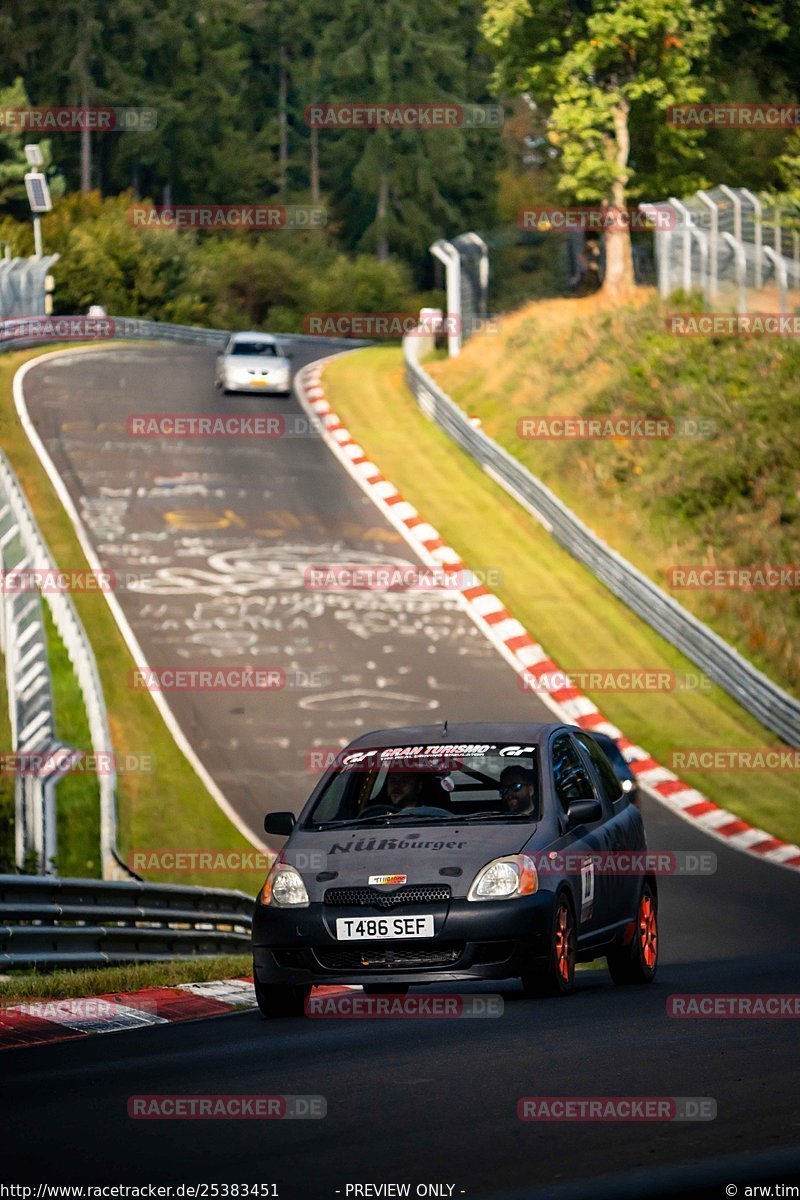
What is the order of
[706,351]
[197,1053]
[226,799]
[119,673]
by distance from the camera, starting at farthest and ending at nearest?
[706,351]
[119,673]
[226,799]
[197,1053]

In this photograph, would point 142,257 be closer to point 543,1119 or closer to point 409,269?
point 409,269

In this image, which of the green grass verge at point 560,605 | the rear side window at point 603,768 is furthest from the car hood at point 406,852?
the green grass verge at point 560,605

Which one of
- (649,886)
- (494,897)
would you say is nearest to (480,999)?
(494,897)

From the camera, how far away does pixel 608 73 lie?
2088 inches

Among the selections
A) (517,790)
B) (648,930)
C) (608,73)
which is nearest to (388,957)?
(517,790)

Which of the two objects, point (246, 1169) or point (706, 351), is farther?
point (706, 351)

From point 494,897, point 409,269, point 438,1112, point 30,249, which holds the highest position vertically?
point 438,1112

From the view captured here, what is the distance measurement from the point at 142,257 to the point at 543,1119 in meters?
64.5

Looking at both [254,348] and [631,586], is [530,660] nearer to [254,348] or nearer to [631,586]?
[631,586]

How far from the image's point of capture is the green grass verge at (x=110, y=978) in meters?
10.5

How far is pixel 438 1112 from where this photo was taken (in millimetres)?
6391

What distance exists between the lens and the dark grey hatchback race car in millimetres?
9609

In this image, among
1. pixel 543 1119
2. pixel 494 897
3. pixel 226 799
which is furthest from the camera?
pixel 226 799

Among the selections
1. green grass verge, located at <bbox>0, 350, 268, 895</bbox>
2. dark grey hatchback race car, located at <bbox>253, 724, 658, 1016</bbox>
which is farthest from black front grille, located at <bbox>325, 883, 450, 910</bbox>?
green grass verge, located at <bbox>0, 350, 268, 895</bbox>
